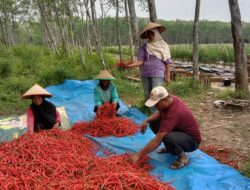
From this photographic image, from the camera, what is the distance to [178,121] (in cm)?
369

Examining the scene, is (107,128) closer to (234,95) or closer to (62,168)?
(62,168)

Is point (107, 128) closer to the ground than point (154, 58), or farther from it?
closer to the ground

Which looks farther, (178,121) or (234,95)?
(234,95)

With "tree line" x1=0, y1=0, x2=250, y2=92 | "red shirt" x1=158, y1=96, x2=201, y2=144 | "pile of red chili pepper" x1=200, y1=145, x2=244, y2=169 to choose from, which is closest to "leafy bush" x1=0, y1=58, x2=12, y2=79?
"tree line" x1=0, y1=0, x2=250, y2=92

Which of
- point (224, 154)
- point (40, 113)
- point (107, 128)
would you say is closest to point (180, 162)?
point (224, 154)

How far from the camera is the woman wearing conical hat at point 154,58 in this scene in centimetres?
554

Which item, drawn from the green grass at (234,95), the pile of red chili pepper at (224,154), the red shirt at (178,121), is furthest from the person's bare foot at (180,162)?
the green grass at (234,95)

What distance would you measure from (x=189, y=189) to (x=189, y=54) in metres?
25.3

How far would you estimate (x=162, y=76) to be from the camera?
574 centimetres

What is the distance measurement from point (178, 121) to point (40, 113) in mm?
2140

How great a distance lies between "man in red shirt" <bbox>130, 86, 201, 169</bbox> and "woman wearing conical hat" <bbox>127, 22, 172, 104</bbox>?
185 centimetres

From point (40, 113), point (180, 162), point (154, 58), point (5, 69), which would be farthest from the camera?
point (5, 69)

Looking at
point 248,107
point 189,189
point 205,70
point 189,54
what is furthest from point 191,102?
point 189,54

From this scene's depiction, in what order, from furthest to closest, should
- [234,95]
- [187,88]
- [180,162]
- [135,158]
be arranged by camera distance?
1. [187,88]
2. [234,95]
3. [180,162]
4. [135,158]
